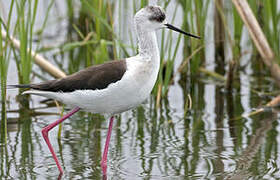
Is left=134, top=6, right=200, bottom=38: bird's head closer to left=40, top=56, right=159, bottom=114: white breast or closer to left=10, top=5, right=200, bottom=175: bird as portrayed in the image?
left=10, top=5, right=200, bottom=175: bird

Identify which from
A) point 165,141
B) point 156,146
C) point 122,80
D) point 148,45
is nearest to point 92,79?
point 122,80

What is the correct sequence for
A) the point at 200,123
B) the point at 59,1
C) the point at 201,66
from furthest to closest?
the point at 59,1, the point at 201,66, the point at 200,123

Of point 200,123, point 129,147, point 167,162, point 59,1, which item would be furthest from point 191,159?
point 59,1

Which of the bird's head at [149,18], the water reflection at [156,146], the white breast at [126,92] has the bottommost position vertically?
the water reflection at [156,146]

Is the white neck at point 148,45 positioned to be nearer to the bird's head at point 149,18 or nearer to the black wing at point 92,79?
the bird's head at point 149,18

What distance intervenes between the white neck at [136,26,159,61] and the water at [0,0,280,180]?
1031 millimetres

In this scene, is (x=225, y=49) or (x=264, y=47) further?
(x=225, y=49)

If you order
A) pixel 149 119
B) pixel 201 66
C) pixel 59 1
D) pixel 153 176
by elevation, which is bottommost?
pixel 153 176

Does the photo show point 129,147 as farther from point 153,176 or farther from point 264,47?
point 264,47

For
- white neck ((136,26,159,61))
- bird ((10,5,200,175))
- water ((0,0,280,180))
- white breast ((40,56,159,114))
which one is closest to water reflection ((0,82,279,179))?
water ((0,0,280,180))

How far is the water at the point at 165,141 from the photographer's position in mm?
5336

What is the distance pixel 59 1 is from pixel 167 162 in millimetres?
6040

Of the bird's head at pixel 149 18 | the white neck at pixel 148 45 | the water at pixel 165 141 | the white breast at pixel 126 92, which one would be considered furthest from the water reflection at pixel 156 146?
the bird's head at pixel 149 18

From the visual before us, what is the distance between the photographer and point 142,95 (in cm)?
502
